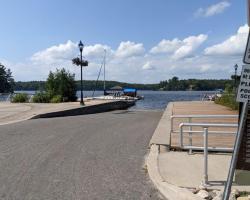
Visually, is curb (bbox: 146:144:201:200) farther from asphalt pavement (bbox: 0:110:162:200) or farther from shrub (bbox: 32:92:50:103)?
shrub (bbox: 32:92:50:103)

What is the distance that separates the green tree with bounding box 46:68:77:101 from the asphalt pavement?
28.6m

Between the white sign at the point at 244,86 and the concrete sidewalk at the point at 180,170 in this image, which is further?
the concrete sidewalk at the point at 180,170

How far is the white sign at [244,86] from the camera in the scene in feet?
19.1

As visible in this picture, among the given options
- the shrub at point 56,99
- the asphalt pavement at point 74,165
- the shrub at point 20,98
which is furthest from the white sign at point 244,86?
the shrub at point 20,98

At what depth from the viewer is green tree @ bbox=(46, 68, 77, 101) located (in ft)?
148

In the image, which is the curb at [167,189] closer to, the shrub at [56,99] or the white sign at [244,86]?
the white sign at [244,86]

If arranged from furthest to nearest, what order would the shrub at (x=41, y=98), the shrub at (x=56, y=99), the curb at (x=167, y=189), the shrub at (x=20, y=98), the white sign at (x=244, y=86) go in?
1. the shrub at (x=20, y=98)
2. the shrub at (x=41, y=98)
3. the shrub at (x=56, y=99)
4. the curb at (x=167, y=189)
5. the white sign at (x=244, y=86)

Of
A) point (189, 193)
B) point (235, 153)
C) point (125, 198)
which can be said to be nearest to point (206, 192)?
point (189, 193)

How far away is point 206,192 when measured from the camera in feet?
24.0

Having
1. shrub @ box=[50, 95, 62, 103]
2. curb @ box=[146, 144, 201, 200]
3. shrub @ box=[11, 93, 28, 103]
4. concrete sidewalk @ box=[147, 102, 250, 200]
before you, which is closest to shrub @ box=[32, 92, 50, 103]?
shrub @ box=[50, 95, 62, 103]

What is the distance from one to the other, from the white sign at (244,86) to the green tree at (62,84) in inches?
1547

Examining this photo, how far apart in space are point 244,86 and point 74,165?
539 centimetres

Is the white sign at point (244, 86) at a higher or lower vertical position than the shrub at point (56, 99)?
higher

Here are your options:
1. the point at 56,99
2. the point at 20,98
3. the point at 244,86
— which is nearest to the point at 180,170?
the point at 244,86
